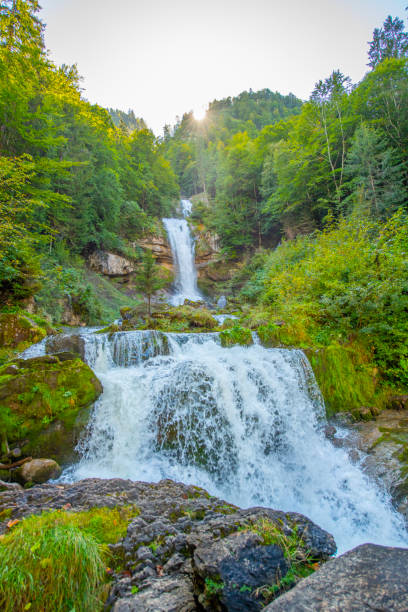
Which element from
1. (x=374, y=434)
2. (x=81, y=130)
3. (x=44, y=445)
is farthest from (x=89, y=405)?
(x=81, y=130)

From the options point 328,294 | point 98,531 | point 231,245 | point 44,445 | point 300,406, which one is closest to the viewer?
point 98,531

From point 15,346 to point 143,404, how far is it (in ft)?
12.7

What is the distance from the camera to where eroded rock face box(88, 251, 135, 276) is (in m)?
17.2

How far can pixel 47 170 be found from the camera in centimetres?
1155

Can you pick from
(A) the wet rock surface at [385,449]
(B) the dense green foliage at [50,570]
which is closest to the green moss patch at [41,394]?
(B) the dense green foliage at [50,570]

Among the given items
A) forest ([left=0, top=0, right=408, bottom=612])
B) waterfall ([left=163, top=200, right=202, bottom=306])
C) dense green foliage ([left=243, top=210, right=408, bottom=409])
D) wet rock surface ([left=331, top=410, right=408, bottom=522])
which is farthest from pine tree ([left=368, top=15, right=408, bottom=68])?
wet rock surface ([left=331, top=410, right=408, bottom=522])

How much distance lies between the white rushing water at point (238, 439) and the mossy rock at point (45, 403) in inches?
12.2

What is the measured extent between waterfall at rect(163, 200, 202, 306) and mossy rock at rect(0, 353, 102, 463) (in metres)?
13.4

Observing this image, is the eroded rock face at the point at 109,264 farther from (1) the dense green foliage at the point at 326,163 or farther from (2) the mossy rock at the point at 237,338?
(2) the mossy rock at the point at 237,338

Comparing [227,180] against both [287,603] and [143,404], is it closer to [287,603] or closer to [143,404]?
[143,404]

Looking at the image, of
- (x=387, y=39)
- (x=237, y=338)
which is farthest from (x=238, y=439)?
(x=387, y=39)

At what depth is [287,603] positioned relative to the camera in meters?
0.96

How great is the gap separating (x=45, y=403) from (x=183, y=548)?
3.59 metres

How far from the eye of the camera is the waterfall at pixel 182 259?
19766 mm
